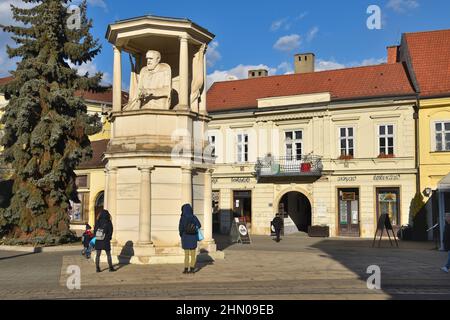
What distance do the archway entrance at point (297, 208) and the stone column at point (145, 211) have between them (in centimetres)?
2414

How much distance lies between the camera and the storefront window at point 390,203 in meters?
34.2

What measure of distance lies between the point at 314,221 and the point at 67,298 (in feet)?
89.6

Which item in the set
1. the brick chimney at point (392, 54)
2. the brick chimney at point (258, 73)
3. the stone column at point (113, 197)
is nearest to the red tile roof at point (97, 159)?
the brick chimney at point (258, 73)

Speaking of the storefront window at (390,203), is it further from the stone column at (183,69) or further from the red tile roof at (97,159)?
the stone column at (183,69)

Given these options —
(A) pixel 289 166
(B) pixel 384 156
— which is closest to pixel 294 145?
(A) pixel 289 166

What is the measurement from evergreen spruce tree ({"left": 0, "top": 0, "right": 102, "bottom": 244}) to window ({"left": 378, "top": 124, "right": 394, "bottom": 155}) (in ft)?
Result: 59.2

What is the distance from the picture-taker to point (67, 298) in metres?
10.4

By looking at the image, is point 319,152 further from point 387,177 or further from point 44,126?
point 44,126

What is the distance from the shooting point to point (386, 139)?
34.8 m

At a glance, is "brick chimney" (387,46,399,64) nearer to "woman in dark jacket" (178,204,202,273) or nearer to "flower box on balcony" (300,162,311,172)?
"flower box on balcony" (300,162,311,172)

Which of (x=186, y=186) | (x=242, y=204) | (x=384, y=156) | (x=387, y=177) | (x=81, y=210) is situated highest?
(x=384, y=156)

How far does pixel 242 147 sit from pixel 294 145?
3.88 metres
